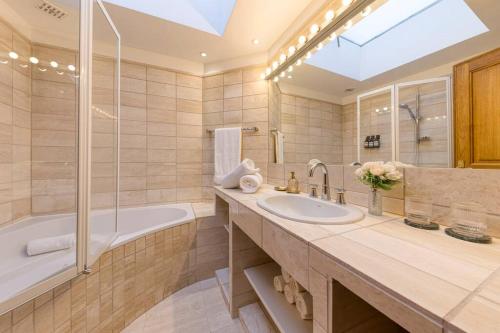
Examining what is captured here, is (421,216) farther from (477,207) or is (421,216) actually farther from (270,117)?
(270,117)

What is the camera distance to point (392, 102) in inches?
37.0

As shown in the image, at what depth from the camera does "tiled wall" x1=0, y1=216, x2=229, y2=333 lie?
89cm

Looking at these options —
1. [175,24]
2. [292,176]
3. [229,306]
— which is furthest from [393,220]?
[175,24]

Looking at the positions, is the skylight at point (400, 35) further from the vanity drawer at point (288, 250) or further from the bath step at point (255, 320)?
the bath step at point (255, 320)

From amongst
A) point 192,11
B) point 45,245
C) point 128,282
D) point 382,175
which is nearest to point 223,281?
point 128,282

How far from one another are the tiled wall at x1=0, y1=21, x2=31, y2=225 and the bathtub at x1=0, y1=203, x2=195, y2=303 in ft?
0.61

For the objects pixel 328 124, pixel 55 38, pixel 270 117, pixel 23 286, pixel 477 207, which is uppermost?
pixel 55 38

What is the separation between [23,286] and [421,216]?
5.73 feet

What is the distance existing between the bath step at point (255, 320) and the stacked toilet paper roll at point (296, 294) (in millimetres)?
256

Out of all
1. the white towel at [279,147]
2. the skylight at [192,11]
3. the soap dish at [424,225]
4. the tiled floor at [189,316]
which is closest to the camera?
the soap dish at [424,225]

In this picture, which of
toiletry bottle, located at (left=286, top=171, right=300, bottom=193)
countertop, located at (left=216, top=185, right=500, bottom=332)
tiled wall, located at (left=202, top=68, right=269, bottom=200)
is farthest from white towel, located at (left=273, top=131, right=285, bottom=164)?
countertop, located at (left=216, top=185, right=500, bottom=332)

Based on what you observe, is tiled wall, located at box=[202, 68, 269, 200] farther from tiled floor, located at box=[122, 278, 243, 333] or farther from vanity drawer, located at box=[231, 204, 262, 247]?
tiled floor, located at box=[122, 278, 243, 333]

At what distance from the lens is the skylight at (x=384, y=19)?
876 millimetres

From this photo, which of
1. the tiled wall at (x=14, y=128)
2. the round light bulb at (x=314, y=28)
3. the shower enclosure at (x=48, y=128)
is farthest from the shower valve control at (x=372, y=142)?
the tiled wall at (x=14, y=128)
